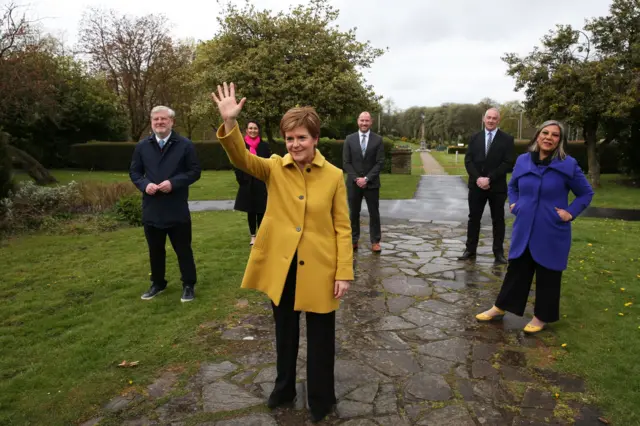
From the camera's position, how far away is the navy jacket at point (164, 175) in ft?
16.2

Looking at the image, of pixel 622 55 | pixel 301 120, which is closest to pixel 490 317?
pixel 301 120

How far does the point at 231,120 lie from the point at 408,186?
15909 millimetres

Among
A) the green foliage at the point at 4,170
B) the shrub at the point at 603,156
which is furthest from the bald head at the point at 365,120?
the shrub at the point at 603,156

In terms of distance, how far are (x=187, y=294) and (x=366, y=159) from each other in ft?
11.5

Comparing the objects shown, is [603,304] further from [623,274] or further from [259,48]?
[259,48]

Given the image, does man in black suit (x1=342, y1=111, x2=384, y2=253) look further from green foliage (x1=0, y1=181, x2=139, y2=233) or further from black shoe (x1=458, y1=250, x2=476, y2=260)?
green foliage (x1=0, y1=181, x2=139, y2=233)

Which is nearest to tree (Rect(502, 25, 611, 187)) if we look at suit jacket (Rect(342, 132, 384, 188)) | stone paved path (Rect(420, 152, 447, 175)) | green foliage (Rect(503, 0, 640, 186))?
green foliage (Rect(503, 0, 640, 186))

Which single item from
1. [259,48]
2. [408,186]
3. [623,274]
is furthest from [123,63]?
[623,274]

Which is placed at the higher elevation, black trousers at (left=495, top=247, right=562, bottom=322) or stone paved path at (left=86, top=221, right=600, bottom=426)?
black trousers at (left=495, top=247, right=562, bottom=322)

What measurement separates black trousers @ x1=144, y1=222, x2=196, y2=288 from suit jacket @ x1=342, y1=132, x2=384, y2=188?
300 cm

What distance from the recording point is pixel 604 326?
4543 millimetres

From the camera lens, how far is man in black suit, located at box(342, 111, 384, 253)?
719 cm

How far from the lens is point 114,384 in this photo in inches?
138

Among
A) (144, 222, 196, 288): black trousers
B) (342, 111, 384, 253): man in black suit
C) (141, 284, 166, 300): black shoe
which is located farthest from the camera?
(342, 111, 384, 253): man in black suit
